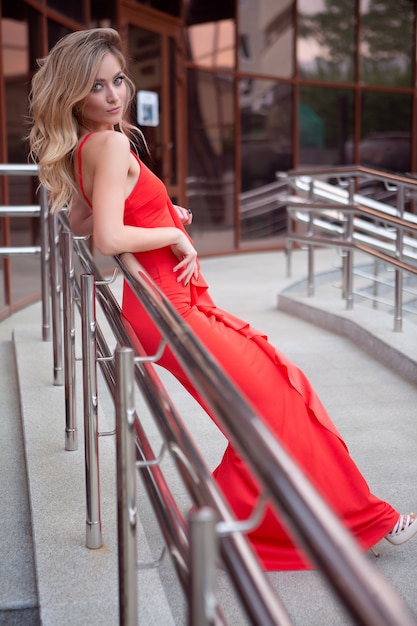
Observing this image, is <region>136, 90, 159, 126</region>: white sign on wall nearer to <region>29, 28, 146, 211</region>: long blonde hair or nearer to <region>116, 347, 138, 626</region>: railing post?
<region>29, 28, 146, 211</region>: long blonde hair

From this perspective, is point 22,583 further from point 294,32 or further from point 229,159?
point 294,32

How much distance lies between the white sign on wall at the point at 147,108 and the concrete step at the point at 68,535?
5.68 metres

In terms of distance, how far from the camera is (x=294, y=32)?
11070 millimetres

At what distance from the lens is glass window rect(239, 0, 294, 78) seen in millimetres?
10406

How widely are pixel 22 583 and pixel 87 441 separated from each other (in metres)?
0.38

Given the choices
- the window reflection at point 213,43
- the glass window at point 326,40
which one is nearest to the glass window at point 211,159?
the window reflection at point 213,43

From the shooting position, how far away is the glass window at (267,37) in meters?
10.4

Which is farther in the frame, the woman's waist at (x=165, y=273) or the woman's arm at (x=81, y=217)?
the woman's arm at (x=81, y=217)

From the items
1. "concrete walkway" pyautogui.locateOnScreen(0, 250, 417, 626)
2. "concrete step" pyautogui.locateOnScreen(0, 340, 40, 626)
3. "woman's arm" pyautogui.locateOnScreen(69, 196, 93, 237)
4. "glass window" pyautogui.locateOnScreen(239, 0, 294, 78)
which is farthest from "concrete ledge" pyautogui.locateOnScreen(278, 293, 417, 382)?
"glass window" pyautogui.locateOnScreen(239, 0, 294, 78)

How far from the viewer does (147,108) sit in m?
8.78

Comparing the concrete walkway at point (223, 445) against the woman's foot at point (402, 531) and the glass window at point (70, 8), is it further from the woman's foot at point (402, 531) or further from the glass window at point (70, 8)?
the glass window at point (70, 8)

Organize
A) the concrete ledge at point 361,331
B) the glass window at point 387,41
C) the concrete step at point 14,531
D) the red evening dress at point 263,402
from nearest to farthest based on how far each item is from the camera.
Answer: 1. the concrete step at point 14,531
2. the red evening dress at point 263,402
3. the concrete ledge at point 361,331
4. the glass window at point 387,41

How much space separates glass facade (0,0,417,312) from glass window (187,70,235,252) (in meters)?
0.01

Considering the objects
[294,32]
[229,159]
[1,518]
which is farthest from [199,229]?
[1,518]
